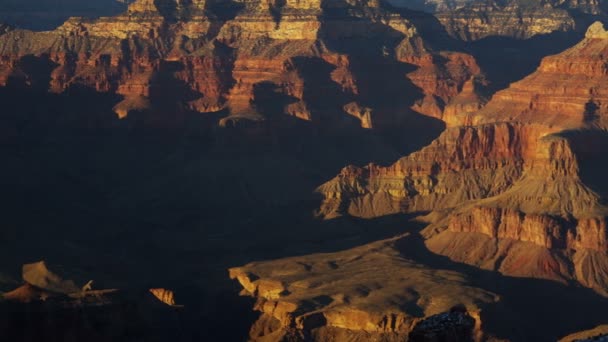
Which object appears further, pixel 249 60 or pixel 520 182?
pixel 249 60

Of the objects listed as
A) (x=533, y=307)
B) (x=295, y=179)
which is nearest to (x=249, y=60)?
(x=295, y=179)

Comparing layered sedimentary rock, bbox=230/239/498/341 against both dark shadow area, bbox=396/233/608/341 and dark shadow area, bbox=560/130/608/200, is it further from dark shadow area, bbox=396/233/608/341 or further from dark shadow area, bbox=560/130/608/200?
dark shadow area, bbox=560/130/608/200

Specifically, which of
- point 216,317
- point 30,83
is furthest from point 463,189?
point 30,83

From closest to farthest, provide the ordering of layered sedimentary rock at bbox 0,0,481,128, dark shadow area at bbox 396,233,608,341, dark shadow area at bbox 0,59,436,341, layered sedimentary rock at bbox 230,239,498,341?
layered sedimentary rock at bbox 230,239,498,341
dark shadow area at bbox 396,233,608,341
dark shadow area at bbox 0,59,436,341
layered sedimentary rock at bbox 0,0,481,128

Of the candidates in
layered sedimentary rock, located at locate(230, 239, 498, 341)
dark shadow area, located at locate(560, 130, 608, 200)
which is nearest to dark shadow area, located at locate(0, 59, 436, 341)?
layered sedimentary rock, located at locate(230, 239, 498, 341)

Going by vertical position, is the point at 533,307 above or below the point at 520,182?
below

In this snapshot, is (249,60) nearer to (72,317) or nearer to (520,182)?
(520,182)

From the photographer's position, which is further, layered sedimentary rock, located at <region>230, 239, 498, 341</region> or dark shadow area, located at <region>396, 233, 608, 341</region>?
dark shadow area, located at <region>396, 233, 608, 341</region>
